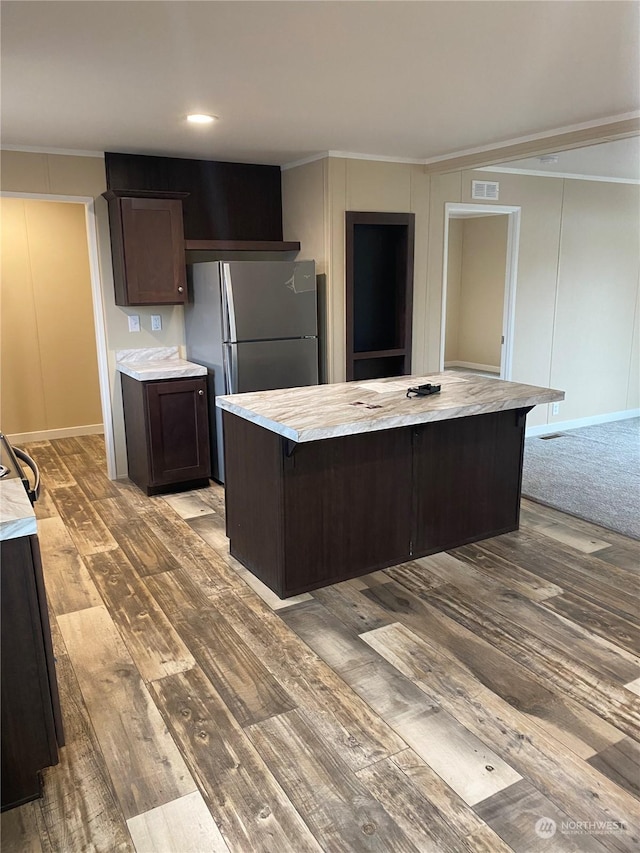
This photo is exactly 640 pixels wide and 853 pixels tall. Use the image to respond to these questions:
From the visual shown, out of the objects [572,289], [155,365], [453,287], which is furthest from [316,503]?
[453,287]

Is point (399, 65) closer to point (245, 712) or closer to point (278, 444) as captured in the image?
point (278, 444)

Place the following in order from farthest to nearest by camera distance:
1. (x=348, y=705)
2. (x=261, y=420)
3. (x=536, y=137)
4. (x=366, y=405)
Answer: (x=536, y=137)
(x=366, y=405)
(x=261, y=420)
(x=348, y=705)

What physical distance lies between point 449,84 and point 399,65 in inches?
15.7

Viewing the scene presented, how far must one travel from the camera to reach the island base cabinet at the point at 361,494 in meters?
3.06

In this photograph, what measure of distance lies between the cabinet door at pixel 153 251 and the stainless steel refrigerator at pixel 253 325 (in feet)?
0.60

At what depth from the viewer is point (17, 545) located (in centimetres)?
179

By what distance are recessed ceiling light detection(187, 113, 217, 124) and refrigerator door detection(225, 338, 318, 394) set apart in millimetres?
1405

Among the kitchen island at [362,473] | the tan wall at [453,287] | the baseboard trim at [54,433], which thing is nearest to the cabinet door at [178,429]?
the kitchen island at [362,473]

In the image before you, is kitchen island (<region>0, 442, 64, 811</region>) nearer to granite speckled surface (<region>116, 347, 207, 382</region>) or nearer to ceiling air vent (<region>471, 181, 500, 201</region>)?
granite speckled surface (<region>116, 347, 207, 382</region>)

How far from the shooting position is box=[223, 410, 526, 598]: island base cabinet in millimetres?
3064

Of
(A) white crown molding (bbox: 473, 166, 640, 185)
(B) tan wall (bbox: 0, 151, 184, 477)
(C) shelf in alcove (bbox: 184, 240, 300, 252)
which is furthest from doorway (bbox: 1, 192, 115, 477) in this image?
(A) white crown molding (bbox: 473, 166, 640, 185)

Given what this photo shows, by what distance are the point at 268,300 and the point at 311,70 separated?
6.12 ft

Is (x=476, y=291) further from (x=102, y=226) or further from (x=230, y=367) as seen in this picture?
(x=102, y=226)

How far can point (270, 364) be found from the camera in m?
4.57
